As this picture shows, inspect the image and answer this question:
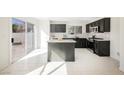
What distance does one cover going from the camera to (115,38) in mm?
7453

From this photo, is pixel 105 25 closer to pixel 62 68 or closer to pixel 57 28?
pixel 62 68

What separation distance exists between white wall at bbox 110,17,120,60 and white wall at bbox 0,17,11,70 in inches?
173

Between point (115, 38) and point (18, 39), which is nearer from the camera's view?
point (115, 38)

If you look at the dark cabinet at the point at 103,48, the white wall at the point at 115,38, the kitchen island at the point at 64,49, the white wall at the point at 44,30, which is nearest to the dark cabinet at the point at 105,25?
the white wall at the point at 115,38

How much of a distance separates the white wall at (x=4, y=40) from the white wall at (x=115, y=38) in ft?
14.5

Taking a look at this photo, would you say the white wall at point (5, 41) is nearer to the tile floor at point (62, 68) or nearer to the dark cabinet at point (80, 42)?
the tile floor at point (62, 68)

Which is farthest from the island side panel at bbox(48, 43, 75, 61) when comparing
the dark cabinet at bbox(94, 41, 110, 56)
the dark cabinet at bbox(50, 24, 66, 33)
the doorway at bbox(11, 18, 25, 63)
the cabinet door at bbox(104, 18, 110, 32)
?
the dark cabinet at bbox(50, 24, 66, 33)

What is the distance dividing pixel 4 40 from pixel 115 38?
4.68 meters

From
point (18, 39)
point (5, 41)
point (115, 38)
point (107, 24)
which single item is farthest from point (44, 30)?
point (5, 41)

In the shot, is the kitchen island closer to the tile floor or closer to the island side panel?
the island side panel

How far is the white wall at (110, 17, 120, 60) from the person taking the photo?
23.4 ft

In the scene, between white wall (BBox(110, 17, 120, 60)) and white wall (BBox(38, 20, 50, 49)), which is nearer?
white wall (BBox(110, 17, 120, 60))
